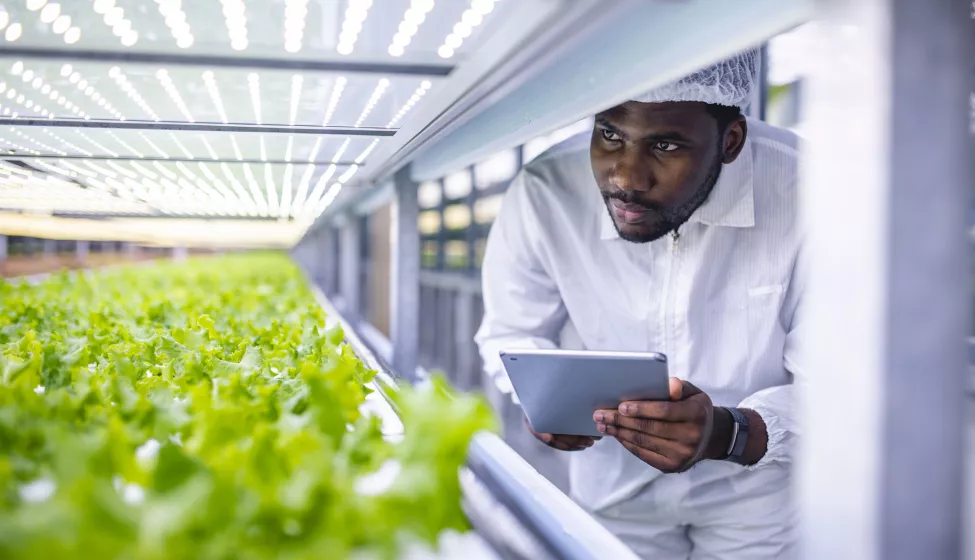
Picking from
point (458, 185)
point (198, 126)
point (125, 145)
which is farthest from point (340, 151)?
point (458, 185)

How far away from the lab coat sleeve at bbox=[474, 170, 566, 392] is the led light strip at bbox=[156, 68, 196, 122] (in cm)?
105

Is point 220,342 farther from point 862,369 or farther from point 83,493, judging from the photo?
point 862,369

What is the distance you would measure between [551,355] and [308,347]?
632mm

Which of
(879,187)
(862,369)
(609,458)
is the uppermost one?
(879,187)

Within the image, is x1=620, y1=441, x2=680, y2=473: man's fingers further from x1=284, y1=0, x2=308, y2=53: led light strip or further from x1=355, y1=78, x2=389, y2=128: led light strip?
x1=284, y1=0, x2=308, y2=53: led light strip

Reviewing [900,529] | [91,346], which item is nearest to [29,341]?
[91,346]

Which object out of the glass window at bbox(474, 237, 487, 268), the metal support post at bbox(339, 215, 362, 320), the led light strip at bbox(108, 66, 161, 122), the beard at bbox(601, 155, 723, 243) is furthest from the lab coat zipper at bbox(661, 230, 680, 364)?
the glass window at bbox(474, 237, 487, 268)

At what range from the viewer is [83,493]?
70 cm

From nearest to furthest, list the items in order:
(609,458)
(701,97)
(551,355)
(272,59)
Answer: (272,59), (551,355), (701,97), (609,458)

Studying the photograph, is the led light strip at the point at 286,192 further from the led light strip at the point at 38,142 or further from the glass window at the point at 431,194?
the glass window at the point at 431,194

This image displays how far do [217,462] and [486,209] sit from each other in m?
5.55

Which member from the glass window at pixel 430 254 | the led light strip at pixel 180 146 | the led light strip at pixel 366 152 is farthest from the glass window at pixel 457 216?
the led light strip at pixel 180 146

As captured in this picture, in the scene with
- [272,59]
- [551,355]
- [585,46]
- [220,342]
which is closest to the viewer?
[585,46]

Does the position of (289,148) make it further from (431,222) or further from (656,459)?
(431,222)
